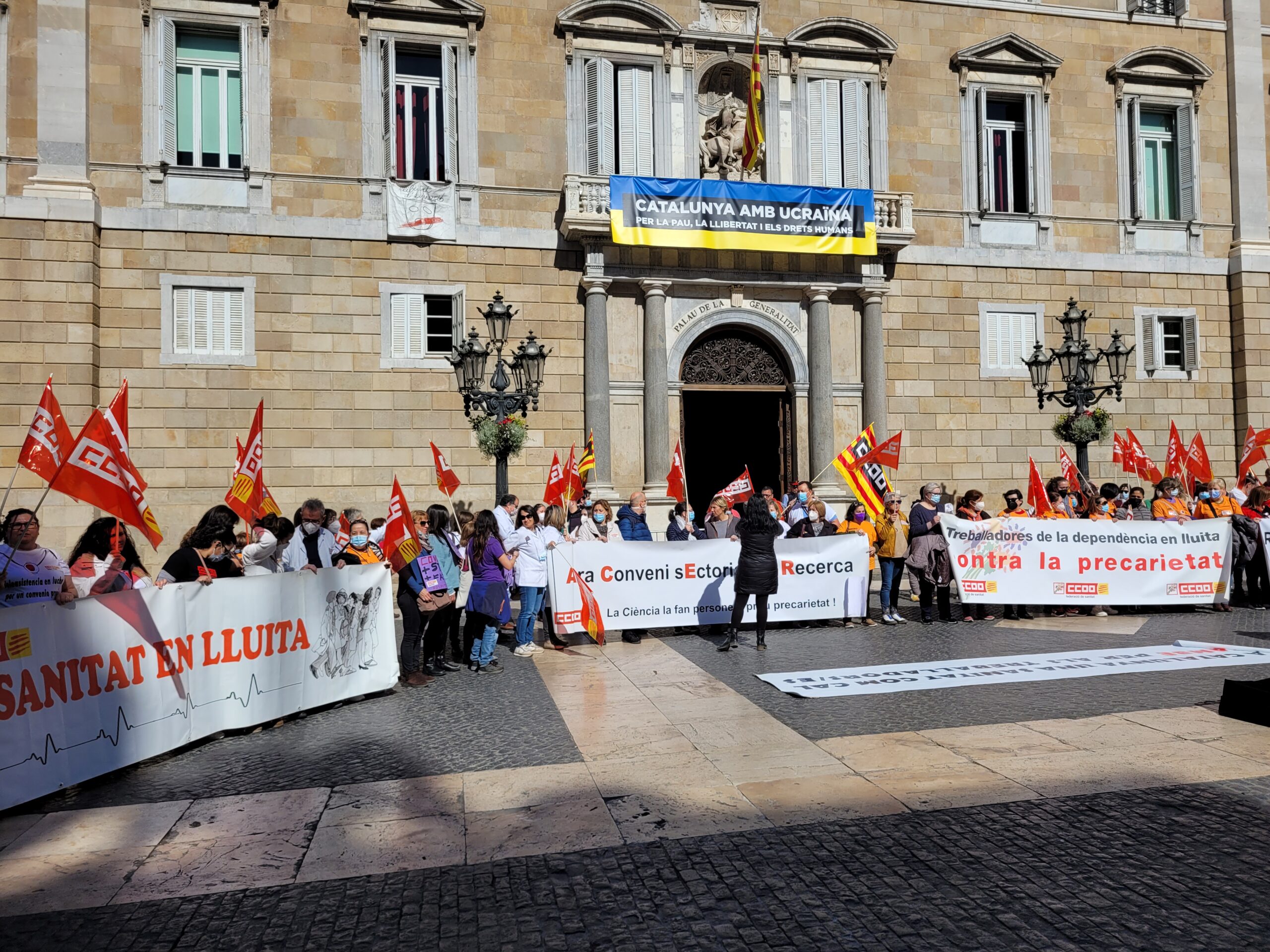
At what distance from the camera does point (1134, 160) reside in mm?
21781

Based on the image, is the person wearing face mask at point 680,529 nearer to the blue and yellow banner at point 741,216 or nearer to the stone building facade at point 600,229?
the stone building facade at point 600,229

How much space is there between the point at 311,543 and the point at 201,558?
236cm

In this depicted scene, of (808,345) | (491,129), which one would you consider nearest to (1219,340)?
(808,345)

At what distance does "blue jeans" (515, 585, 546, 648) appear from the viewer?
1112 cm

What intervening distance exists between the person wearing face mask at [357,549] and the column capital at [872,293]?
1339 cm

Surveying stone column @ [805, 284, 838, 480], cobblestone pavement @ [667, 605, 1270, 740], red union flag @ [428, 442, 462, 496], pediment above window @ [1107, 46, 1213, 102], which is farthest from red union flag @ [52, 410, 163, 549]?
pediment above window @ [1107, 46, 1213, 102]

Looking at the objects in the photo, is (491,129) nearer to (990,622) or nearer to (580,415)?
(580,415)

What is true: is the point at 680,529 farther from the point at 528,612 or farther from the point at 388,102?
the point at 388,102

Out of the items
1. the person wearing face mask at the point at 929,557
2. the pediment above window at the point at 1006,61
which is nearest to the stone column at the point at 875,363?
the pediment above window at the point at 1006,61

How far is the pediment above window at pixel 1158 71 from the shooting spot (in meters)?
21.7

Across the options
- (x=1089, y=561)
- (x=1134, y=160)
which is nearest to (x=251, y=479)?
(x=1089, y=561)

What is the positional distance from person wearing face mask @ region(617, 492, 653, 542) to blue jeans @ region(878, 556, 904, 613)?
3.24 meters

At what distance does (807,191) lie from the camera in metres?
19.3

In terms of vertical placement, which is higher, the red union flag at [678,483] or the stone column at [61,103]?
the stone column at [61,103]
